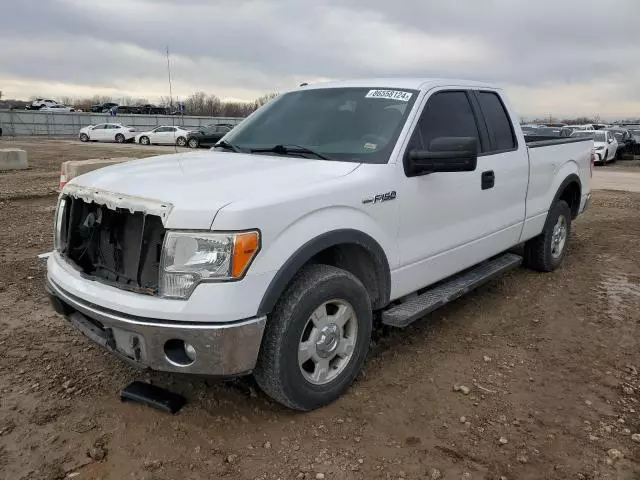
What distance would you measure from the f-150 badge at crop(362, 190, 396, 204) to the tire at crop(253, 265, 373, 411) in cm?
46

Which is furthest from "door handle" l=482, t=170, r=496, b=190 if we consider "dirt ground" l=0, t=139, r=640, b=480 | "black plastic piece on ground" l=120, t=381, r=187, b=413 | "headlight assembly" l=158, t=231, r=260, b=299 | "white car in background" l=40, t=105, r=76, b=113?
"white car in background" l=40, t=105, r=76, b=113

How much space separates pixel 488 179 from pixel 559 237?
2222 mm

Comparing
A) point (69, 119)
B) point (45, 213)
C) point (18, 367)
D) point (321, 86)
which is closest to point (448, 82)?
point (321, 86)

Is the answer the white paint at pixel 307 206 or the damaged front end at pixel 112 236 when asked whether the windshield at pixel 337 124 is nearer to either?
the white paint at pixel 307 206

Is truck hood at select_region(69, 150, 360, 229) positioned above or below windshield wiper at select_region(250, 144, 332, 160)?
below

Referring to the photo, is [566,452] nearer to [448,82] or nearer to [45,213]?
[448,82]

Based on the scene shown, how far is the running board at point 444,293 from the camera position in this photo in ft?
11.8

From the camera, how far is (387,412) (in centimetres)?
324

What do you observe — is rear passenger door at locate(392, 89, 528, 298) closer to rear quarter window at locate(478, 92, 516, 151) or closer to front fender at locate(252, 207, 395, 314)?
rear quarter window at locate(478, 92, 516, 151)

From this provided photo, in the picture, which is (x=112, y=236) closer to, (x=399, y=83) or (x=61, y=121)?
(x=399, y=83)

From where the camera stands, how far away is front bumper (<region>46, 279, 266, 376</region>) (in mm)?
2648

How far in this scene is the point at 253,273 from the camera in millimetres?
2697

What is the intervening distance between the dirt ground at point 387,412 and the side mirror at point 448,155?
1.37 meters

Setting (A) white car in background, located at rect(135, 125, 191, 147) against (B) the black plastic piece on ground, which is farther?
(A) white car in background, located at rect(135, 125, 191, 147)
